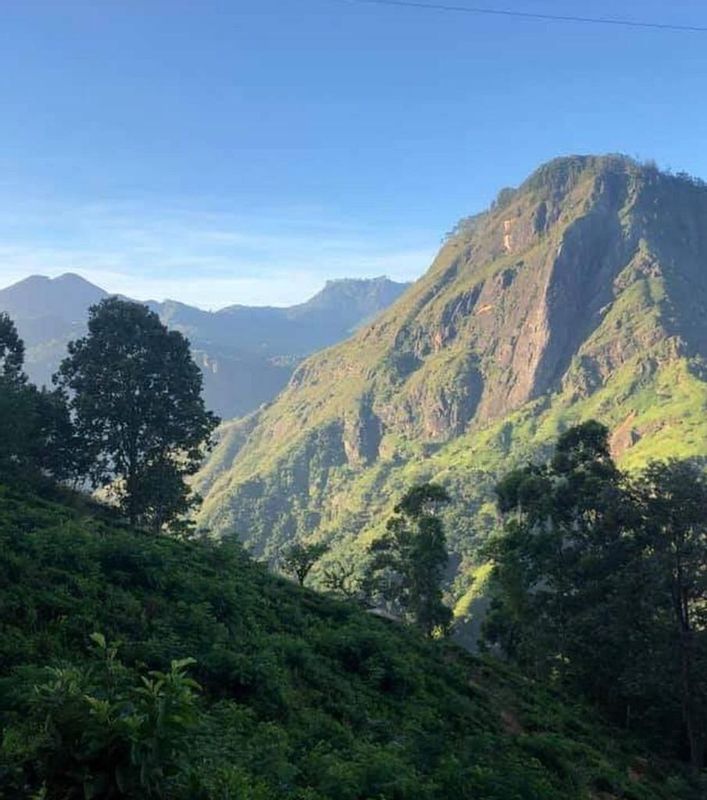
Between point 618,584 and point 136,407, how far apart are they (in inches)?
1062

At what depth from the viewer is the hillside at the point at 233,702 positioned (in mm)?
5766

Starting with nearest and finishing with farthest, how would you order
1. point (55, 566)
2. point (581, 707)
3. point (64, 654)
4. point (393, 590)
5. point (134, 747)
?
1. point (134, 747)
2. point (64, 654)
3. point (55, 566)
4. point (581, 707)
5. point (393, 590)

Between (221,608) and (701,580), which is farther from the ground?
(701,580)

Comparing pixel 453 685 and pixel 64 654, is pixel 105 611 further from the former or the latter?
pixel 453 685

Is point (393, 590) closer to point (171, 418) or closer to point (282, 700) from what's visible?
point (171, 418)

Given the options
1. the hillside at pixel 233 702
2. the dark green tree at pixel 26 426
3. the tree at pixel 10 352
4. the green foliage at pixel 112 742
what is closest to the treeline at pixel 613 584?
the hillside at pixel 233 702

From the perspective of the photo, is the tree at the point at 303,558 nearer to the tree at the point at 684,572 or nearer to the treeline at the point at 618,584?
the treeline at the point at 618,584

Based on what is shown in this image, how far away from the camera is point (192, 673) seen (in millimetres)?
12391

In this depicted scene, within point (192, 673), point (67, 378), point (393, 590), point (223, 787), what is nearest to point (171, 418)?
point (67, 378)

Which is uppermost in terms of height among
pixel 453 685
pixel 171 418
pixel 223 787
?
pixel 171 418

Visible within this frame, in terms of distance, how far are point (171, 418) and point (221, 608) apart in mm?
23323

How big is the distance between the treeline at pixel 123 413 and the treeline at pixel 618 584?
20552 mm

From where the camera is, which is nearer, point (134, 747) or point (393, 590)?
point (134, 747)

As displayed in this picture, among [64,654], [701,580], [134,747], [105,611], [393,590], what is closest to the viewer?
[134,747]
